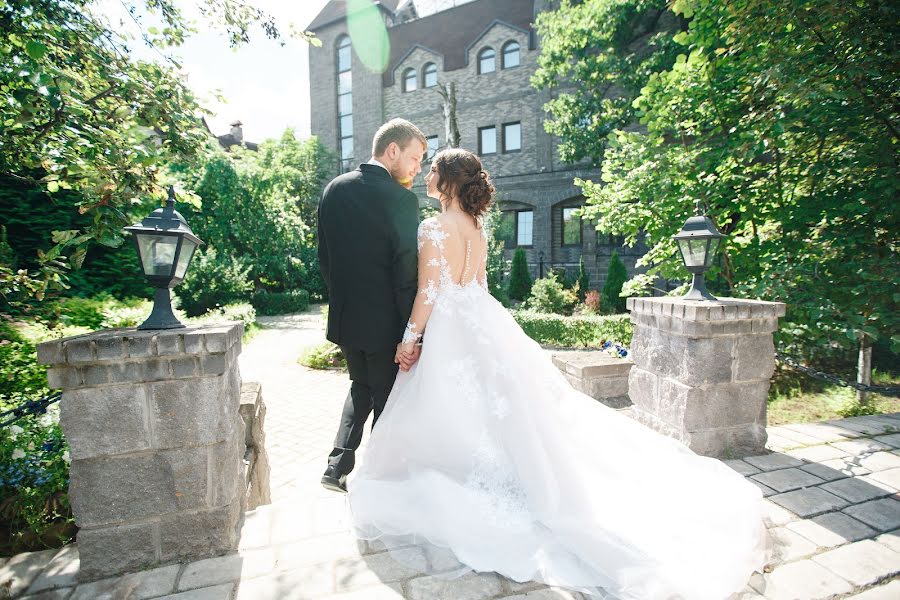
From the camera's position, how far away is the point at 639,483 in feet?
8.18

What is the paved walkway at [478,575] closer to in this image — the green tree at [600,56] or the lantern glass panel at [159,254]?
the lantern glass panel at [159,254]

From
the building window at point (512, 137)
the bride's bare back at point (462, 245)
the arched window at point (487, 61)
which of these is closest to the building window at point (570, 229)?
the building window at point (512, 137)

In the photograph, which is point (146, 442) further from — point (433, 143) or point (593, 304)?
point (433, 143)

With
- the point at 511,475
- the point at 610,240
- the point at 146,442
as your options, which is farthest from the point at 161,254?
the point at 610,240

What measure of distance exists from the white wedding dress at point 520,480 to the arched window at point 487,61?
20.6 m

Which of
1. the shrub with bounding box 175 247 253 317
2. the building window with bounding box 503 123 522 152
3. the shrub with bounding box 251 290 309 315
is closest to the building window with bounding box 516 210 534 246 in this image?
the building window with bounding box 503 123 522 152

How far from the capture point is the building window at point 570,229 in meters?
18.9

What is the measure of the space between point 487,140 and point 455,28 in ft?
20.0

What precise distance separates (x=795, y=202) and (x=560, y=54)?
11425 millimetres

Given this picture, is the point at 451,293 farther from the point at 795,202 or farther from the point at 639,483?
the point at 795,202

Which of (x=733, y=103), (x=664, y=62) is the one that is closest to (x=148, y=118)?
(x=733, y=103)

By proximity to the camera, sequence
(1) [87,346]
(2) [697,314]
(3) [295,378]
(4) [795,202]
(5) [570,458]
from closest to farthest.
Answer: (1) [87,346] < (5) [570,458] < (2) [697,314] < (4) [795,202] < (3) [295,378]

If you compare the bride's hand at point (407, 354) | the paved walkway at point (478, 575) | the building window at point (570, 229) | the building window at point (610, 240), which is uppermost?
the building window at point (570, 229)

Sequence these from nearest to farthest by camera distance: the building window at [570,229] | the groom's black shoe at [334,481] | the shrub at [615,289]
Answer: the groom's black shoe at [334,481] → the shrub at [615,289] → the building window at [570,229]
